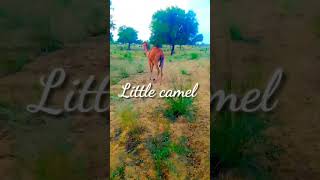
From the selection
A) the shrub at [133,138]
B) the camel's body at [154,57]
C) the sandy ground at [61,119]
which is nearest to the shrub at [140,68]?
the camel's body at [154,57]

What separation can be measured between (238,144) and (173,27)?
595 millimetres

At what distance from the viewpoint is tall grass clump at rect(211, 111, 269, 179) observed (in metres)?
2.20

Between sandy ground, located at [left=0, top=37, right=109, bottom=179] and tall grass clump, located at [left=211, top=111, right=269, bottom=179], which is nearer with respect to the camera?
sandy ground, located at [left=0, top=37, right=109, bottom=179]

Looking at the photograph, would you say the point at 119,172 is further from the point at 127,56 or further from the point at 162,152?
the point at 127,56

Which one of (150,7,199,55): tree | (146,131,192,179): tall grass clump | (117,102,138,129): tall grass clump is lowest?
(146,131,192,179): tall grass clump

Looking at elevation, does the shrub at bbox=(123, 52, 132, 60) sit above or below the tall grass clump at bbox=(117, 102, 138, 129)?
above

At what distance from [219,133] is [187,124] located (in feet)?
0.50

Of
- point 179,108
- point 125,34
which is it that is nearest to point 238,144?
point 179,108

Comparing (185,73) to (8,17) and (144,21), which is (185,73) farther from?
(8,17)

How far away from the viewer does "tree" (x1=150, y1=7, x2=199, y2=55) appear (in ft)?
7.00

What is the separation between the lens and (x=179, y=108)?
217 cm

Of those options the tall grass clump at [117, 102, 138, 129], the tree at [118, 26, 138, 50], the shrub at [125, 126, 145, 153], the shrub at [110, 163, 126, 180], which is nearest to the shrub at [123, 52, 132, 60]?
the tree at [118, 26, 138, 50]

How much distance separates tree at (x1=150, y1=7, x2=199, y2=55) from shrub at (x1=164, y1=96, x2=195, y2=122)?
209mm

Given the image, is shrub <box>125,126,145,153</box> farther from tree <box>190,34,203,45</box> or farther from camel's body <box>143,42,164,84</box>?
tree <box>190,34,203,45</box>
